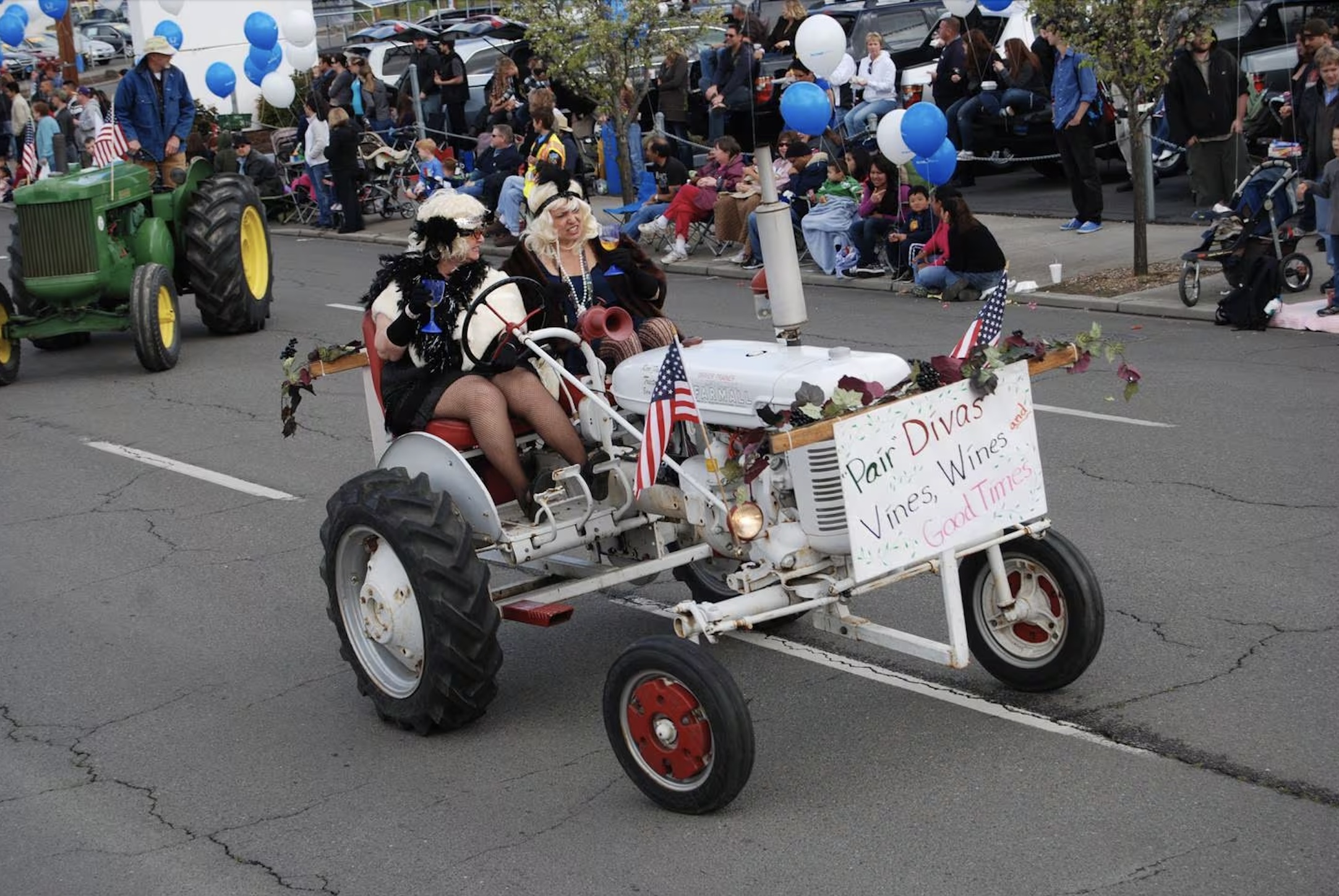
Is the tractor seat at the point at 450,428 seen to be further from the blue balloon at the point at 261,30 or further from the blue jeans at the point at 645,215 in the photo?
the blue balloon at the point at 261,30

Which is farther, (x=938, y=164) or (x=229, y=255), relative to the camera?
(x=938, y=164)

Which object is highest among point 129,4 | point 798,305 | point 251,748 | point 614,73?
point 129,4

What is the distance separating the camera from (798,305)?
220 inches

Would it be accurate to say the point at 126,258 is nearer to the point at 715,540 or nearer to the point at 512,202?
Result: the point at 512,202

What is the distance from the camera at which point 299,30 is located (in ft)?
93.6

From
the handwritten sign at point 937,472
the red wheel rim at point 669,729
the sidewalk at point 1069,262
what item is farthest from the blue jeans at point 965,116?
the red wheel rim at point 669,729

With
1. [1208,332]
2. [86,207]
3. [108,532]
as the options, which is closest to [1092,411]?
[1208,332]

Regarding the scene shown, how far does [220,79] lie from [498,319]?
25.0m

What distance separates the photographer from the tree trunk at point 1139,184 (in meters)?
14.1

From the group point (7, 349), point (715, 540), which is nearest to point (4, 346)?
point (7, 349)

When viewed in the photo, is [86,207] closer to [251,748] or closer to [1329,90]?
[251,748]

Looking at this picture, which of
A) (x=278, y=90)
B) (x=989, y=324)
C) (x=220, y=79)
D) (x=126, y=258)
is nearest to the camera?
(x=989, y=324)

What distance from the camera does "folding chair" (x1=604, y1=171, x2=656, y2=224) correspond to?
795 inches

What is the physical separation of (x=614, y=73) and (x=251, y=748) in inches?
590
